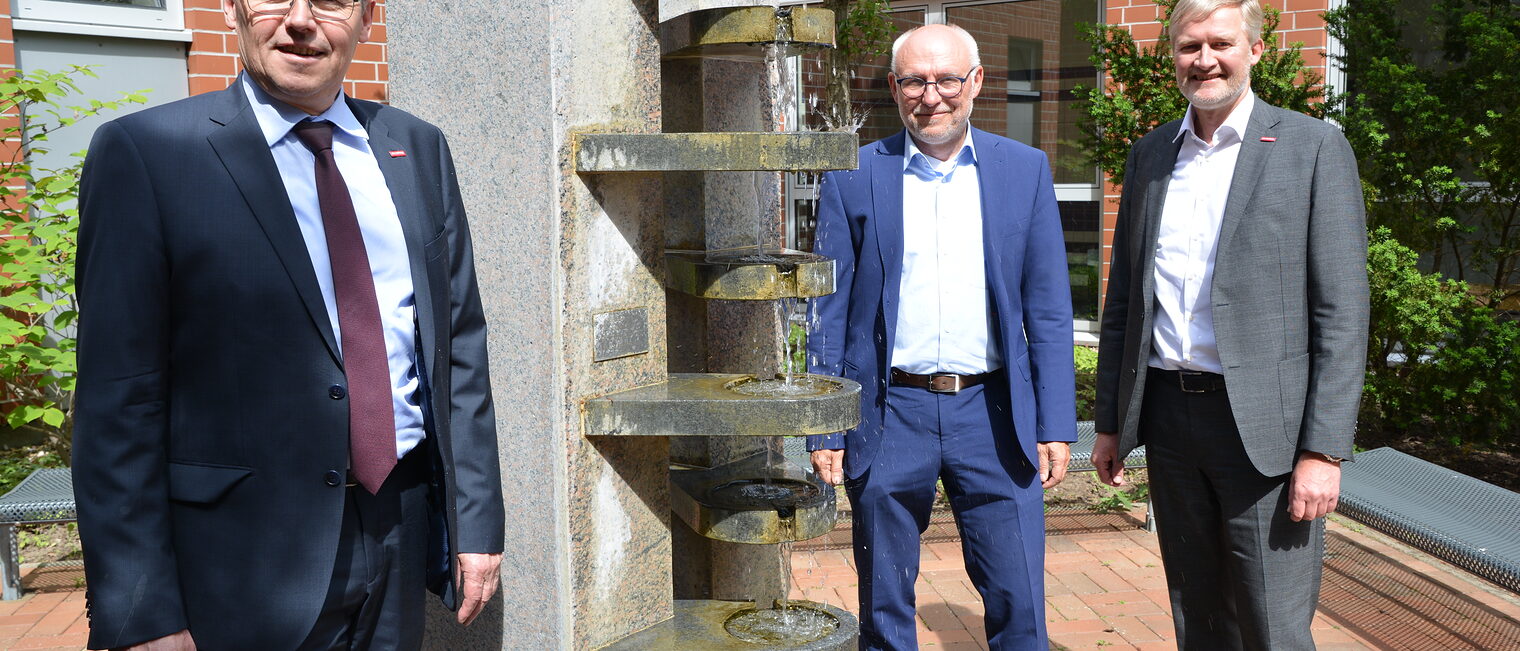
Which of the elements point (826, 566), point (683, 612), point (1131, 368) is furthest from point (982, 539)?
point (826, 566)

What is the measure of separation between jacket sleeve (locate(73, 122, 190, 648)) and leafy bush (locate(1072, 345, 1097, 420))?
5768 millimetres

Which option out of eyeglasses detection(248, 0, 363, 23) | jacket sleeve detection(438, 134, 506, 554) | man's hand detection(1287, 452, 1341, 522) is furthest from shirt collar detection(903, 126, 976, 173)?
eyeglasses detection(248, 0, 363, 23)

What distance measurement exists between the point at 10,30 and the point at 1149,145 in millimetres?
5618

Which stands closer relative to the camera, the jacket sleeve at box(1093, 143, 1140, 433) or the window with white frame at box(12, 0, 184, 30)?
the jacket sleeve at box(1093, 143, 1140, 433)

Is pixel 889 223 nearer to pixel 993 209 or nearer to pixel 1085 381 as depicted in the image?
pixel 993 209

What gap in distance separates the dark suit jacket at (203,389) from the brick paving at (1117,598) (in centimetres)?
281

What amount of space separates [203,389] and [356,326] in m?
0.27

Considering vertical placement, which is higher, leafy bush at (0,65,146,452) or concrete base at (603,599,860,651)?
leafy bush at (0,65,146,452)

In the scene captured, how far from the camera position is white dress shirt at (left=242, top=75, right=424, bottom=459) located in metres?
2.22

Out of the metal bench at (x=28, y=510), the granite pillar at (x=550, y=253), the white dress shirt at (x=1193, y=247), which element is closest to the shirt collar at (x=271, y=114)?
the granite pillar at (x=550, y=253)

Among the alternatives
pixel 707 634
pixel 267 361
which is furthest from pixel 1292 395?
pixel 267 361

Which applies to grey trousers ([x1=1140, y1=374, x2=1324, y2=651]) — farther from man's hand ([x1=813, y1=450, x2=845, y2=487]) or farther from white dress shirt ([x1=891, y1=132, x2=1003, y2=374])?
man's hand ([x1=813, y1=450, x2=845, y2=487])

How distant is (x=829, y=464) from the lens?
11.3 feet

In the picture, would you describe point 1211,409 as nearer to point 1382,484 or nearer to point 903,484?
point 903,484
